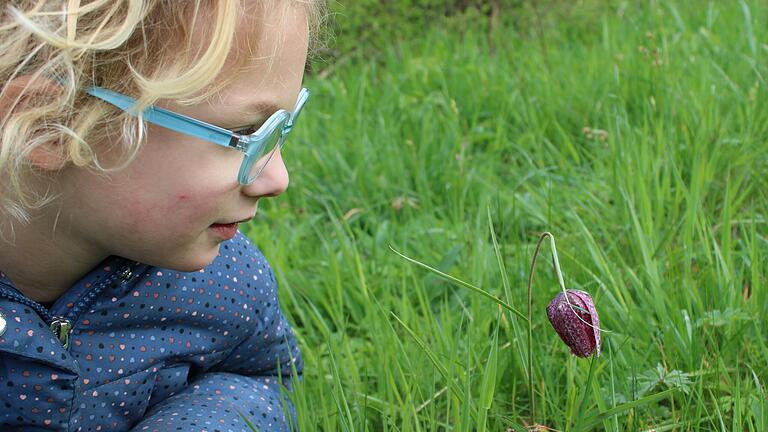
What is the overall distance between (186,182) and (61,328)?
0.32 metres

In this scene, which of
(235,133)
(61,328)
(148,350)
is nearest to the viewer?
(235,133)

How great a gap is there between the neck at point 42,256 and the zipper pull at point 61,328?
61 millimetres

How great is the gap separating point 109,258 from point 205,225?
21 centimetres

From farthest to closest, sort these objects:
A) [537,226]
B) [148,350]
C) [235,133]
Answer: [537,226]
[148,350]
[235,133]

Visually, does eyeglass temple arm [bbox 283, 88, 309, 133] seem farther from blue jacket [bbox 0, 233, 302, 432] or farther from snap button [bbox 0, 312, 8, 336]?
snap button [bbox 0, 312, 8, 336]

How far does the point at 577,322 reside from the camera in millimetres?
1327

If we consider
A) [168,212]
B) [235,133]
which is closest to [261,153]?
[235,133]

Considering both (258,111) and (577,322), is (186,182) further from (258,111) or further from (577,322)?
(577,322)

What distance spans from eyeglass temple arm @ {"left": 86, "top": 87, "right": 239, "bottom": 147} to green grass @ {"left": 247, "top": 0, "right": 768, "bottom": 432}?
13.5 inches

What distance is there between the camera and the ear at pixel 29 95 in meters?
1.27

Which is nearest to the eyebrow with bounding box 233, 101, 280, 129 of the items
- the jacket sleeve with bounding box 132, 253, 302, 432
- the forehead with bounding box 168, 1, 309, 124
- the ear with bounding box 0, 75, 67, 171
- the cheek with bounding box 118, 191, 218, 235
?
the forehead with bounding box 168, 1, 309, 124

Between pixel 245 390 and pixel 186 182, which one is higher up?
pixel 186 182

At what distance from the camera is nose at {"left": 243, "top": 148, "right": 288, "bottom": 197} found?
56.6 inches

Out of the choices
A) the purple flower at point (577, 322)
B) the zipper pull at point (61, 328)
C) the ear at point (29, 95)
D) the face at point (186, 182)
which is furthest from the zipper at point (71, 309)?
the purple flower at point (577, 322)
